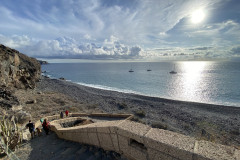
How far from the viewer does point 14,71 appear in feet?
71.7

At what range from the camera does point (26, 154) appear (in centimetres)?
494

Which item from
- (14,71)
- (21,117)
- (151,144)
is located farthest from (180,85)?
(151,144)

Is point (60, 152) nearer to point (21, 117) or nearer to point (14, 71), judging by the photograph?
point (21, 117)

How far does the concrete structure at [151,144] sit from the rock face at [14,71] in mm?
17207

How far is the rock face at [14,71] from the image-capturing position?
1885cm

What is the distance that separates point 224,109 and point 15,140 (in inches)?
1159

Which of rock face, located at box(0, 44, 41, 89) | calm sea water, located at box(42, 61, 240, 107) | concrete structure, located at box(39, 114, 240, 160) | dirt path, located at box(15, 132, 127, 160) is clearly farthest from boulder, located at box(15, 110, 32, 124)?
calm sea water, located at box(42, 61, 240, 107)

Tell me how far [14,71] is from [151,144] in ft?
87.8

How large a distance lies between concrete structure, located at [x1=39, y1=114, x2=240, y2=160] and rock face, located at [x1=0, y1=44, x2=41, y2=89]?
17207 mm

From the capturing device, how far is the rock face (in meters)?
18.9

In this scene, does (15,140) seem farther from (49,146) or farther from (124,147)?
(124,147)

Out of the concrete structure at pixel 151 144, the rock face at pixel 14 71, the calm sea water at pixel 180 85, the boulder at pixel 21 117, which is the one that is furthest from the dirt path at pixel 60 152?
the calm sea water at pixel 180 85

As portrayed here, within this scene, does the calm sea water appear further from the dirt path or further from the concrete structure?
the concrete structure

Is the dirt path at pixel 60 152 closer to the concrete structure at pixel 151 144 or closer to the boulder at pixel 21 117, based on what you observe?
the concrete structure at pixel 151 144
